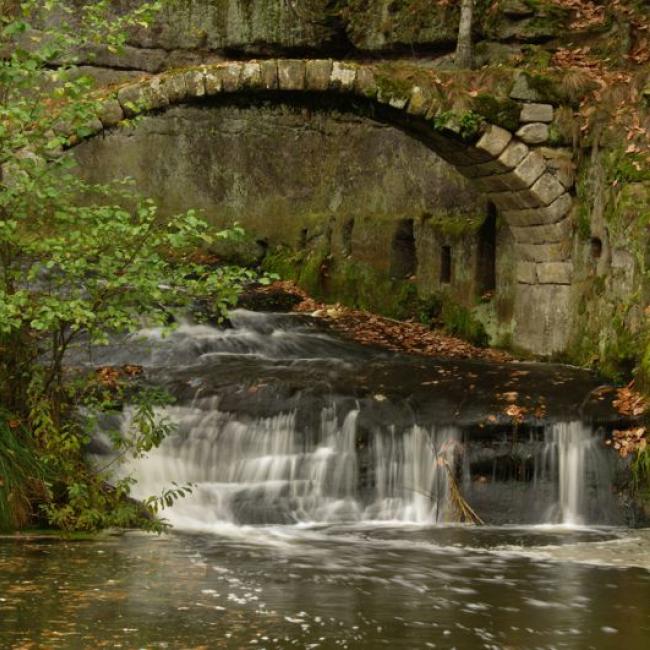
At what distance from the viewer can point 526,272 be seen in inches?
486

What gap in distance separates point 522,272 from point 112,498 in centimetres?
626

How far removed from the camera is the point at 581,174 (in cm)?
1156

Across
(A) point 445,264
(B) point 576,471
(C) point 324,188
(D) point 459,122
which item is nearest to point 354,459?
(B) point 576,471

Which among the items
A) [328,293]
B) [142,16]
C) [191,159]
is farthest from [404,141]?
[142,16]

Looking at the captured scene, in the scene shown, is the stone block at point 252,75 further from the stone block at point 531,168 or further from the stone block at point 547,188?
the stone block at point 547,188

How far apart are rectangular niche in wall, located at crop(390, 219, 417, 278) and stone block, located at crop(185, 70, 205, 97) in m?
4.55

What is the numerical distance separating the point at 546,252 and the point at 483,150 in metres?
1.31

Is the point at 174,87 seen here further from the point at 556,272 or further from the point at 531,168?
the point at 556,272

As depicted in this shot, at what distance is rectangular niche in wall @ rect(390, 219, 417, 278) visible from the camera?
14.9m

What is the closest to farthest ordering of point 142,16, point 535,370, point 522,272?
point 142,16 < point 535,370 < point 522,272

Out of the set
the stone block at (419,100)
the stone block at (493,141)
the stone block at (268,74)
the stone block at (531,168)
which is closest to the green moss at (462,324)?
the stone block at (531,168)

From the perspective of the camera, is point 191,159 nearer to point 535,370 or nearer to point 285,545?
point 535,370

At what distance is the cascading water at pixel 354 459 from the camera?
852cm

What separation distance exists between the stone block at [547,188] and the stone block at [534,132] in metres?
0.36
